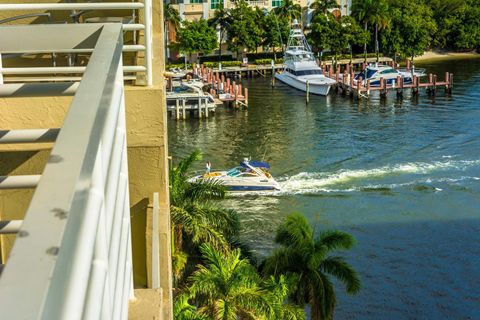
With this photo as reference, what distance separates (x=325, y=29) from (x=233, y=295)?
2636 inches

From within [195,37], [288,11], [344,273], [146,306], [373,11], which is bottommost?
[344,273]

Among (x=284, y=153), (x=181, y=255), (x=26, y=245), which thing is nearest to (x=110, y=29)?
(x=26, y=245)

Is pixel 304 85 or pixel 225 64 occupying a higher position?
pixel 225 64

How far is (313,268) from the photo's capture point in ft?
Result: 56.5

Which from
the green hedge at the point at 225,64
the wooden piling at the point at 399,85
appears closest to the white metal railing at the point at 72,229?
the wooden piling at the point at 399,85

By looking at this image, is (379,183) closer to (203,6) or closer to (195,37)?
(195,37)

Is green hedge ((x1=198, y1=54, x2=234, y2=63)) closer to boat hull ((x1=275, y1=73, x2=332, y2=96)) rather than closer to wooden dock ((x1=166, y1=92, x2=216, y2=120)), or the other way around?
boat hull ((x1=275, y1=73, x2=332, y2=96))

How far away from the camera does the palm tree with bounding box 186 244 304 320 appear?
531 inches

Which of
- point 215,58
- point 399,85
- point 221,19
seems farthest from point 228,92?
point 215,58

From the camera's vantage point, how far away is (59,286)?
1133 mm

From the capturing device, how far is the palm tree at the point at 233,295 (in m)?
13.5

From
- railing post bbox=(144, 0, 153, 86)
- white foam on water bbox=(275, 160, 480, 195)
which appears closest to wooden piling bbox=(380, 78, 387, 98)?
white foam on water bbox=(275, 160, 480, 195)

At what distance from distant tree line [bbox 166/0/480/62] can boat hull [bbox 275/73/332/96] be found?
41.3ft

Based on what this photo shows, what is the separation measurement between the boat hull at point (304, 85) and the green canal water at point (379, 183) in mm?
1041
